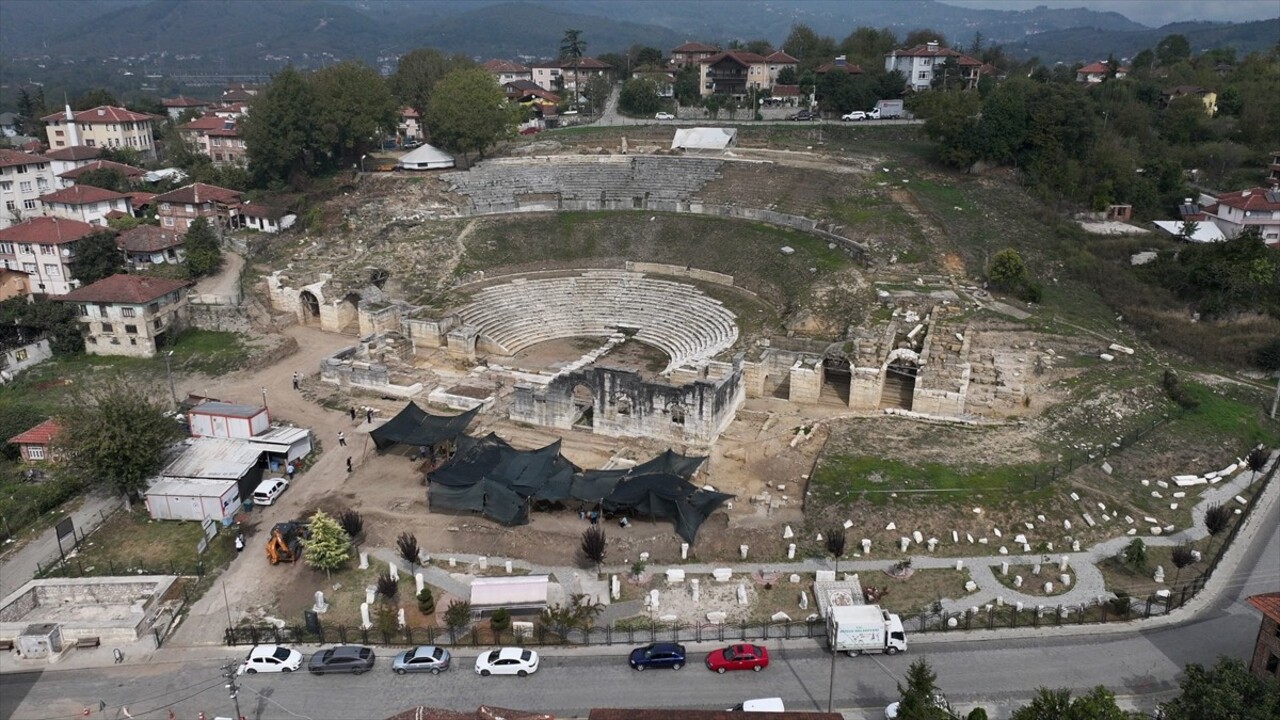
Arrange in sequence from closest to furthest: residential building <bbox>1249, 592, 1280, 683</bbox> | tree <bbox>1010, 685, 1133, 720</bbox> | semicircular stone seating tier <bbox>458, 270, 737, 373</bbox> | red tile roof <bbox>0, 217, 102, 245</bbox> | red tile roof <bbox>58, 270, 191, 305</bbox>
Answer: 1. tree <bbox>1010, 685, 1133, 720</bbox>
2. residential building <bbox>1249, 592, 1280, 683</bbox>
3. red tile roof <bbox>58, 270, 191, 305</bbox>
4. semicircular stone seating tier <bbox>458, 270, 737, 373</bbox>
5. red tile roof <bbox>0, 217, 102, 245</bbox>

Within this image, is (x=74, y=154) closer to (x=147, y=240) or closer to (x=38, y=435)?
(x=147, y=240)

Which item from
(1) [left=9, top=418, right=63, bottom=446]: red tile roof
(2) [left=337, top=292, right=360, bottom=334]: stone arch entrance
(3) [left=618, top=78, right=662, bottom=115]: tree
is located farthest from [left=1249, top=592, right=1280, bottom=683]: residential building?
(3) [left=618, top=78, right=662, bottom=115]: tree

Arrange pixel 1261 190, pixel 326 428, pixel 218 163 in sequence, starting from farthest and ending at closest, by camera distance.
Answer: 1. pixel 218 163
2. pixel 1261 190
3. pixel 326 428

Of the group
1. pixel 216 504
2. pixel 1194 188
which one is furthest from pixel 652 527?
pixel 1194 188

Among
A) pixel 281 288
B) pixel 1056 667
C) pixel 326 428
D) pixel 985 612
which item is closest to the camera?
pixel 1056 667

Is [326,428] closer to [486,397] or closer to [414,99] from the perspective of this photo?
[486,397]

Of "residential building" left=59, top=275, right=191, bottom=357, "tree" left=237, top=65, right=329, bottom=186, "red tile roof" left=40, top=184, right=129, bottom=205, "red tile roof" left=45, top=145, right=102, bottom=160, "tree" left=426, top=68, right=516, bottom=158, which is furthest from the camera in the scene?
"red tile roof" left=45, top=145, right=102, bottom=160

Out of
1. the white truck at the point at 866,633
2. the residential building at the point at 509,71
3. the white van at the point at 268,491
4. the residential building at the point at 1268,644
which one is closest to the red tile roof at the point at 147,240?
the white van at the point at 268,491

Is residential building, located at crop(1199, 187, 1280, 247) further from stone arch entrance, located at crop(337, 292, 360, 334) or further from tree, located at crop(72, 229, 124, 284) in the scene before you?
tree, located at crop(72, 229, 124, 284)
